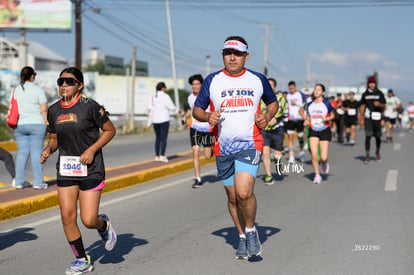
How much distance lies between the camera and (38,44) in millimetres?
102375

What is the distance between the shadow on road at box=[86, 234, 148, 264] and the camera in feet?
19.9

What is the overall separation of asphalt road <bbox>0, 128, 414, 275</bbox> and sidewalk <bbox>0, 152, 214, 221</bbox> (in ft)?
0.58

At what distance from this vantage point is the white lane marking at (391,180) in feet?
36.5

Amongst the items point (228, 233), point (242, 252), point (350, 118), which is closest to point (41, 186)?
point (228, 233)

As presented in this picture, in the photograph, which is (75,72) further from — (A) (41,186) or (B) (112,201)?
(A) (41,186)

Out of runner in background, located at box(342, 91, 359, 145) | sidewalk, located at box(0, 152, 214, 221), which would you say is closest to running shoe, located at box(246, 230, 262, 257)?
sidewalk, located at box(0, 152, 214, 221)

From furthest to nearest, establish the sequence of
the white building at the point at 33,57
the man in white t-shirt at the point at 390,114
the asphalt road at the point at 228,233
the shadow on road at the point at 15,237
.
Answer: the white building at the point at 33,57, the man in white t-shirt at the point at 390,114, the shadow on road at the point at 15,237, the asphalt road at the point at 228,233

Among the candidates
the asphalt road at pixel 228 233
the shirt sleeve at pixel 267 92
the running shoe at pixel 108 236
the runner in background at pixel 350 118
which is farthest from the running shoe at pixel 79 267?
the runner in background at pixel 350 118

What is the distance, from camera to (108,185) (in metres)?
10.8

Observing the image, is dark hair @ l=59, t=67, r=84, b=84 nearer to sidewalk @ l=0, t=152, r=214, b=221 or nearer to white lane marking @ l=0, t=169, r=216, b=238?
white lane marking @ l=0, t=169, r=216, b=238

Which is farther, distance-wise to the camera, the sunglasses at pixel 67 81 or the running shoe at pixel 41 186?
the running shoe at pixel 41 186

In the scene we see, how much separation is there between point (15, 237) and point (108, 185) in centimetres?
376

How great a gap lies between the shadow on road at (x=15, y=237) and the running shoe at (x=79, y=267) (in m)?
1.38

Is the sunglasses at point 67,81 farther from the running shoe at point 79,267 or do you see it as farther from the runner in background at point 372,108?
the runner in background at point 372,108
